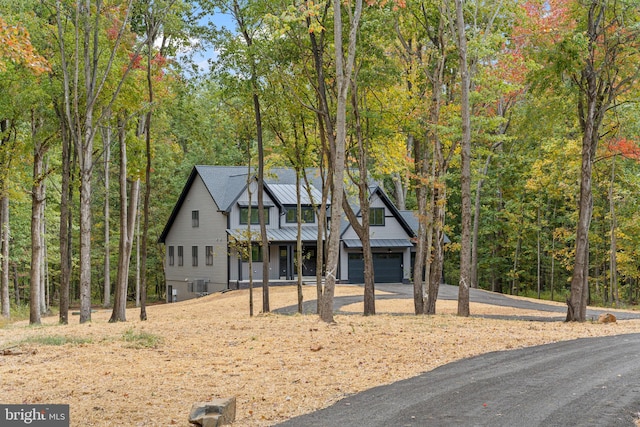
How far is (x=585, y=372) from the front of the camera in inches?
453

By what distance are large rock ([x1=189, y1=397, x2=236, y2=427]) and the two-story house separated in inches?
1266

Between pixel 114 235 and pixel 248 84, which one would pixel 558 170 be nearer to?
pixel 248 84

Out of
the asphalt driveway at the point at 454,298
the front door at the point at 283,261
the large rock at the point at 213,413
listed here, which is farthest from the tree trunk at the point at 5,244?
the large rock at the point at 213,413

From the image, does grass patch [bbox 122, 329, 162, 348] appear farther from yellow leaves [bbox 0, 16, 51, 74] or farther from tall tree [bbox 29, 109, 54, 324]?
tall tree [bbox 29, 109, 54, 324]

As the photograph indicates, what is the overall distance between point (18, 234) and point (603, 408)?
34468mm

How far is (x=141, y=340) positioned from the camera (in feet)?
47.2

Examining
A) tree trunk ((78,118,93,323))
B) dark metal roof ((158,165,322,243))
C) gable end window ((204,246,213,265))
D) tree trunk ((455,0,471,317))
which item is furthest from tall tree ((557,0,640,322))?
gable end window ((204,246,213,265))

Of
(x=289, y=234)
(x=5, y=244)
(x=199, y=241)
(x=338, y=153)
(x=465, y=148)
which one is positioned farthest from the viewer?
(x=199, y=241)

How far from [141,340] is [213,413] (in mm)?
6399

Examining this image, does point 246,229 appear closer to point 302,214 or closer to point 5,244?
point 302,214

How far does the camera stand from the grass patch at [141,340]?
13891mm

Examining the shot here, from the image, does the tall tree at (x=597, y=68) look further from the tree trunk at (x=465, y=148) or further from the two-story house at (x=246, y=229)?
the two-story house at (x=246, y=229)

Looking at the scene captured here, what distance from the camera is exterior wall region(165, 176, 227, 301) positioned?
4241 centimetres

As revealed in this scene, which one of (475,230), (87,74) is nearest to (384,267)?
(475,230)
